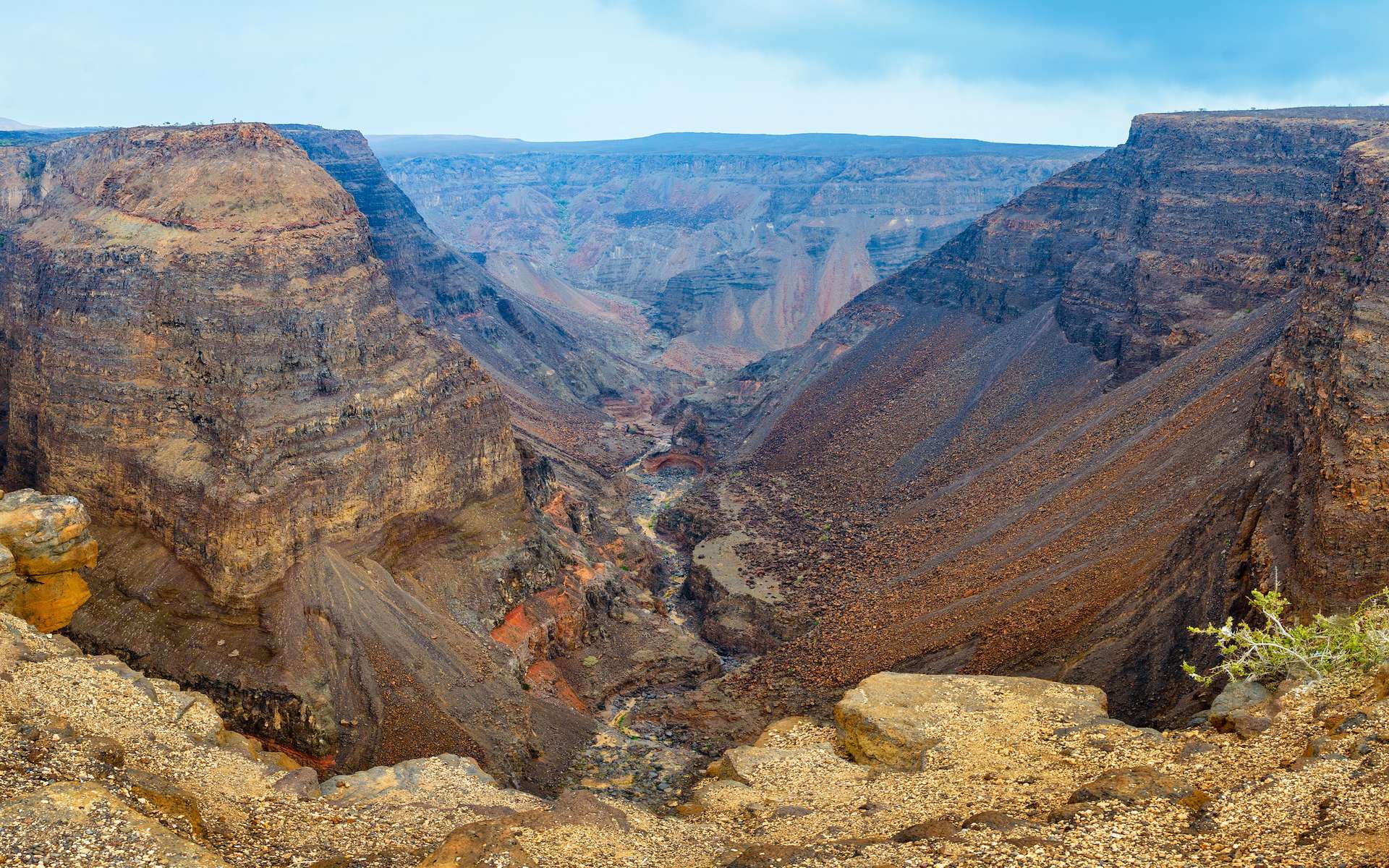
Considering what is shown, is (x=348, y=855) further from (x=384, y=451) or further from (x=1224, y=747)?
(x=384, y=451)

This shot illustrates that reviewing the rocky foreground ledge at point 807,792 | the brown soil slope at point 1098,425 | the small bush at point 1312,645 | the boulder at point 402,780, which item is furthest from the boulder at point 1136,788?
the boulder at point 402,780

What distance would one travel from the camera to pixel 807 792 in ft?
77.9

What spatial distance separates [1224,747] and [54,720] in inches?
919

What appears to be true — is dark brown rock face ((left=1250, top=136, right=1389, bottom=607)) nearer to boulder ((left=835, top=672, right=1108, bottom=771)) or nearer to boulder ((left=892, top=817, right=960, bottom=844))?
boulder ((left=835, top=672, right=1108, bottom=771))

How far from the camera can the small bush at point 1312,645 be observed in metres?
20.0

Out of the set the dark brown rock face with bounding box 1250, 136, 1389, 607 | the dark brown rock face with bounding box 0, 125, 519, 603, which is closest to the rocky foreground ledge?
the dark brown rock face with bounding box 1250, 136, 1389, 607

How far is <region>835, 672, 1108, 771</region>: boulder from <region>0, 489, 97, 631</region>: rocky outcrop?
71.4 ft

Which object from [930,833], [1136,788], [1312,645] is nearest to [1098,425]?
[1312,645]

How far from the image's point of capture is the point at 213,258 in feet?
123

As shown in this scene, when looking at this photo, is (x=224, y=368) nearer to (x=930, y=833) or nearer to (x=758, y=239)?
(x=930, y=833)

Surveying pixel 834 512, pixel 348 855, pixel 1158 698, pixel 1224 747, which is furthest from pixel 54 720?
pixel 834 512

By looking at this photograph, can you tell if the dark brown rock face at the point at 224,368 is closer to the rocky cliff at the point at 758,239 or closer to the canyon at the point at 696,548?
the canyon at the point at 696,548

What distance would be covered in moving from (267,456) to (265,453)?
0.13m

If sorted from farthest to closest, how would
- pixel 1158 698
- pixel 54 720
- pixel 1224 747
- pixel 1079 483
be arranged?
1. pixel 1079 483
2. pixel 1158 698
3. pixel 54 720
4. pixel 1224 747
